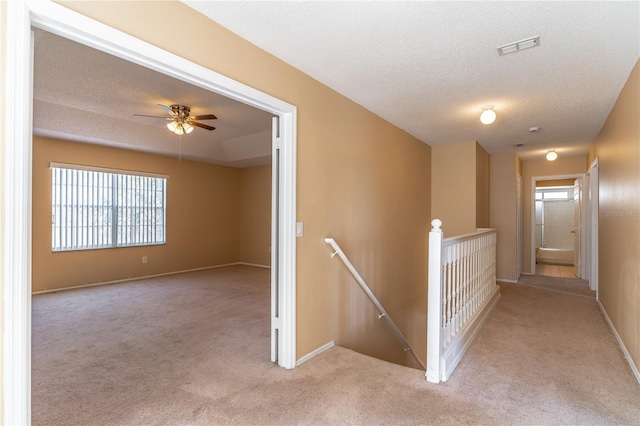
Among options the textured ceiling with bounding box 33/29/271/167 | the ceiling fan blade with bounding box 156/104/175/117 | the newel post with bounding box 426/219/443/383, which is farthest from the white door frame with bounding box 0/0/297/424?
the ceiling fan blade with bounding box 156/104/175/117

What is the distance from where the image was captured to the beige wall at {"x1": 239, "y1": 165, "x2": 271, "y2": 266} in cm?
756

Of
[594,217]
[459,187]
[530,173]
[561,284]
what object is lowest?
[561,284]

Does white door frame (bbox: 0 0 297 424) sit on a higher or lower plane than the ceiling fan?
lower

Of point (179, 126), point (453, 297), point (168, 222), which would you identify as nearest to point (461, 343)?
point (453, 297)

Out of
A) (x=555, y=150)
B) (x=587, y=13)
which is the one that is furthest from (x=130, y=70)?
(x=555, y=150)

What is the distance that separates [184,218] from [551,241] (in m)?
10.1

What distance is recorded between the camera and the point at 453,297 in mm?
2822

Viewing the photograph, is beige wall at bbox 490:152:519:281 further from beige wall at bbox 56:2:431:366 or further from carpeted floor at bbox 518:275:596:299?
beige wall at bbox 56:2:431:366

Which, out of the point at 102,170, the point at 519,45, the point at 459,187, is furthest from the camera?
the point at 102,170

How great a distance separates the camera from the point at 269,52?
2393 millimetres

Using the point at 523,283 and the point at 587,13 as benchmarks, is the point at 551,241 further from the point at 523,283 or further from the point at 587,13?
the point at 587,13

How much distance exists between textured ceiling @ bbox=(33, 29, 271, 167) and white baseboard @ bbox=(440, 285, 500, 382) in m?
3.60

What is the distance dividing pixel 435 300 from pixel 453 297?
0.53 m

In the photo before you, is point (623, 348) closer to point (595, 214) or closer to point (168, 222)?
point (595, 214)
